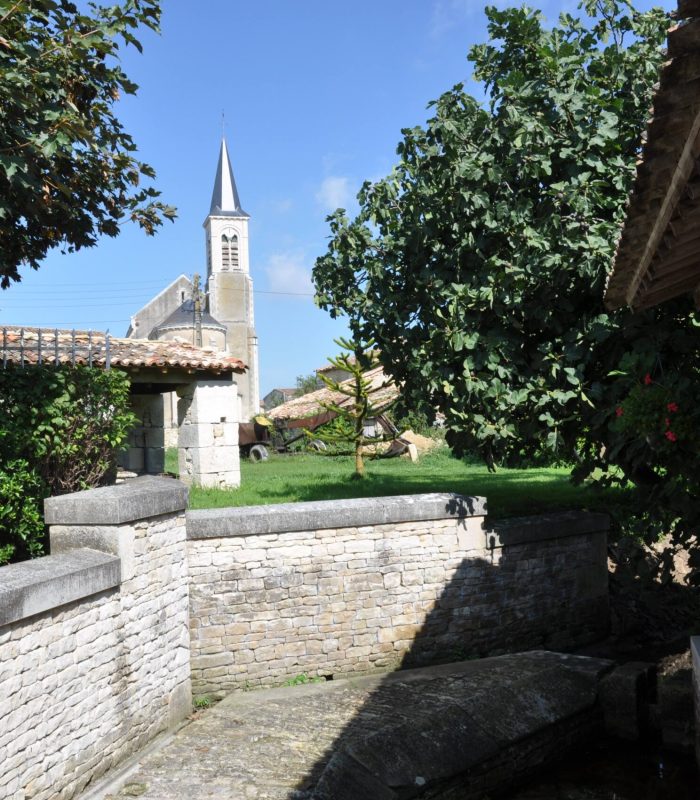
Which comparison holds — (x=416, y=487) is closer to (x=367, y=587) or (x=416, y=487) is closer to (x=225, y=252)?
(x=367, y=587)

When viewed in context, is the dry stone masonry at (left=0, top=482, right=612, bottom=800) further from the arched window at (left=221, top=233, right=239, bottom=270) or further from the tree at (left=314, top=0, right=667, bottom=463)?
the arched window at (left=221, top=233, right=239, bottom=270)

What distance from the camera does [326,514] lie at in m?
8.09

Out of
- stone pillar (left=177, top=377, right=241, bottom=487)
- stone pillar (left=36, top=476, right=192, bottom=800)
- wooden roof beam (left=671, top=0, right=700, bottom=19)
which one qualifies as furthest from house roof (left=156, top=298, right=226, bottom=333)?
wooden roof beam (left=671, top=0, right=700, bottom=19)

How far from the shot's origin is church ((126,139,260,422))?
43.7 m

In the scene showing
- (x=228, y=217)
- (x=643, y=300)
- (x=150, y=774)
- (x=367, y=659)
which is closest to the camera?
(x=643, y=300)

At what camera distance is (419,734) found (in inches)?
237

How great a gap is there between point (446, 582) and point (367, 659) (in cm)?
124

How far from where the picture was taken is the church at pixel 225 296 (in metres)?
43.7

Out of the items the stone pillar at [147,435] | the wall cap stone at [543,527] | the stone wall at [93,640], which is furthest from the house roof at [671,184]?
the stone pillar at [147,435]

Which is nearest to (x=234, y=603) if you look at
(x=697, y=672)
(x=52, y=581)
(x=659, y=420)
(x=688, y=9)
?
(x=52, y=581)

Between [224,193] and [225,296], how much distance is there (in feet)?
28.5

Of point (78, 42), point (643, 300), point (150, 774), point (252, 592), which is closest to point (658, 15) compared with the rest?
point (643, 300)

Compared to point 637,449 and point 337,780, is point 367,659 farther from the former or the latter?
point 637,449

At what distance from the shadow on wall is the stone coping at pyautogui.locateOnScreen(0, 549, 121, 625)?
264cm
